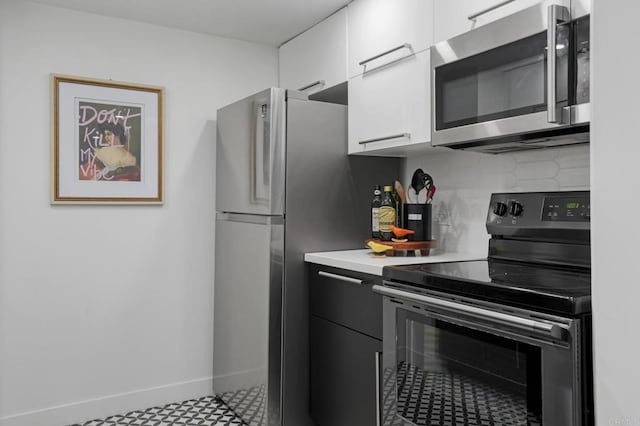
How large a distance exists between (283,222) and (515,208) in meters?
1.02

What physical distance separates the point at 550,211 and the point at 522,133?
1.14 feet

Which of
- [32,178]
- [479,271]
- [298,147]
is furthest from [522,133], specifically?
[32,178]

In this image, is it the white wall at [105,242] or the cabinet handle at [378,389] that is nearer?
the cabinet handle at [378,389]

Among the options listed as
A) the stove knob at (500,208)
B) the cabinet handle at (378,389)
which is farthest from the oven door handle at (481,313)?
the stove knob at (500,208)

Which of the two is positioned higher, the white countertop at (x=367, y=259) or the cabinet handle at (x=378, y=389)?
the white countertop at (x=367, y=259)

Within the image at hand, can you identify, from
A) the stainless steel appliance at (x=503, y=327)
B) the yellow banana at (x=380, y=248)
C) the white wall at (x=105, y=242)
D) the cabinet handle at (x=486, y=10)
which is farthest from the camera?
the white wall at (x=105, y=242)

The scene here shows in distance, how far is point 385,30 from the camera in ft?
7.54

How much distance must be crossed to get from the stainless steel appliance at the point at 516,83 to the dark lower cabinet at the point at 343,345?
27.8 inches

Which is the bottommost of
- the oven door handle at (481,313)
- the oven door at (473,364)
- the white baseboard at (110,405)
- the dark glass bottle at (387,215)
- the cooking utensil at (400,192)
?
the white baseboard at (110,405)

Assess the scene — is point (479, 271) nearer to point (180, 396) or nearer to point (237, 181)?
point (237, 181)

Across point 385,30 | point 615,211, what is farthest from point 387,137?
point 615,211

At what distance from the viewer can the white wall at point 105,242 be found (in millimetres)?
2580

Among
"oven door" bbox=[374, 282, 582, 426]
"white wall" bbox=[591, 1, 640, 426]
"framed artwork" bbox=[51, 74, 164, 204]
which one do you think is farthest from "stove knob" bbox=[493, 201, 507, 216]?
"framed artwork" bbox=[51, 74, 164, 204]

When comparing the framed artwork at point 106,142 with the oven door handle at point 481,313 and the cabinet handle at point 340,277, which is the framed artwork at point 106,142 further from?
the oven door handle at point 481,313
